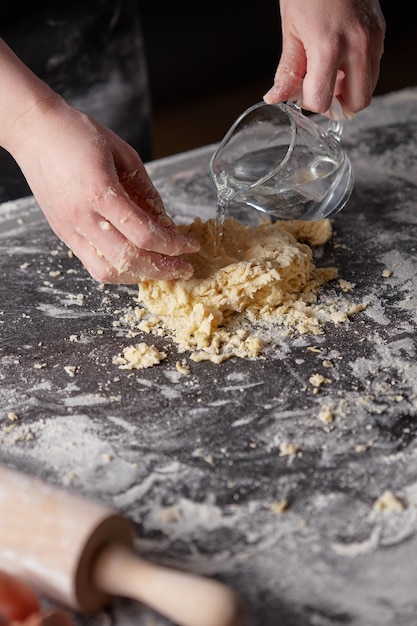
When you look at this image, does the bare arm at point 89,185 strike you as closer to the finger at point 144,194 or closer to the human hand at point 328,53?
the finger at point 144,194

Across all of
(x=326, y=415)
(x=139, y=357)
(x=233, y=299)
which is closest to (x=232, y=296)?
(x=233, y=299)

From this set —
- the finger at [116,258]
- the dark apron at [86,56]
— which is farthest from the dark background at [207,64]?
the finger at [116,258]

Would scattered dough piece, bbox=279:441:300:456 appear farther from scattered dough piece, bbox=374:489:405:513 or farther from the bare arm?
the bare arm

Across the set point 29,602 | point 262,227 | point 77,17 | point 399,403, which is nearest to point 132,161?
point 262,227

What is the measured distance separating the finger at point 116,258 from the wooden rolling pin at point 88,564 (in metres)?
0.46

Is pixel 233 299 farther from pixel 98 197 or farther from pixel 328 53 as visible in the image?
pixel 328 53

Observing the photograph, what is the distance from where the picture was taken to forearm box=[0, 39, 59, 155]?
4.36 feet

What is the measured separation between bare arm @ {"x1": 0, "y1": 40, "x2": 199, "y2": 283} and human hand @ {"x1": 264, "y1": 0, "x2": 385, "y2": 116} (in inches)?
12.0

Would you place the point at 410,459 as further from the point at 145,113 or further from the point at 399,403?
the point at 145,113

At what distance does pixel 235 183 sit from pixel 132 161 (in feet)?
0.68

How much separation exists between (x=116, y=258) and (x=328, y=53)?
535 mm

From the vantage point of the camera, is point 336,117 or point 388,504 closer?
point 388,504

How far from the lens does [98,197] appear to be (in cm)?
125

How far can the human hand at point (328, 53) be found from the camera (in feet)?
4.58
